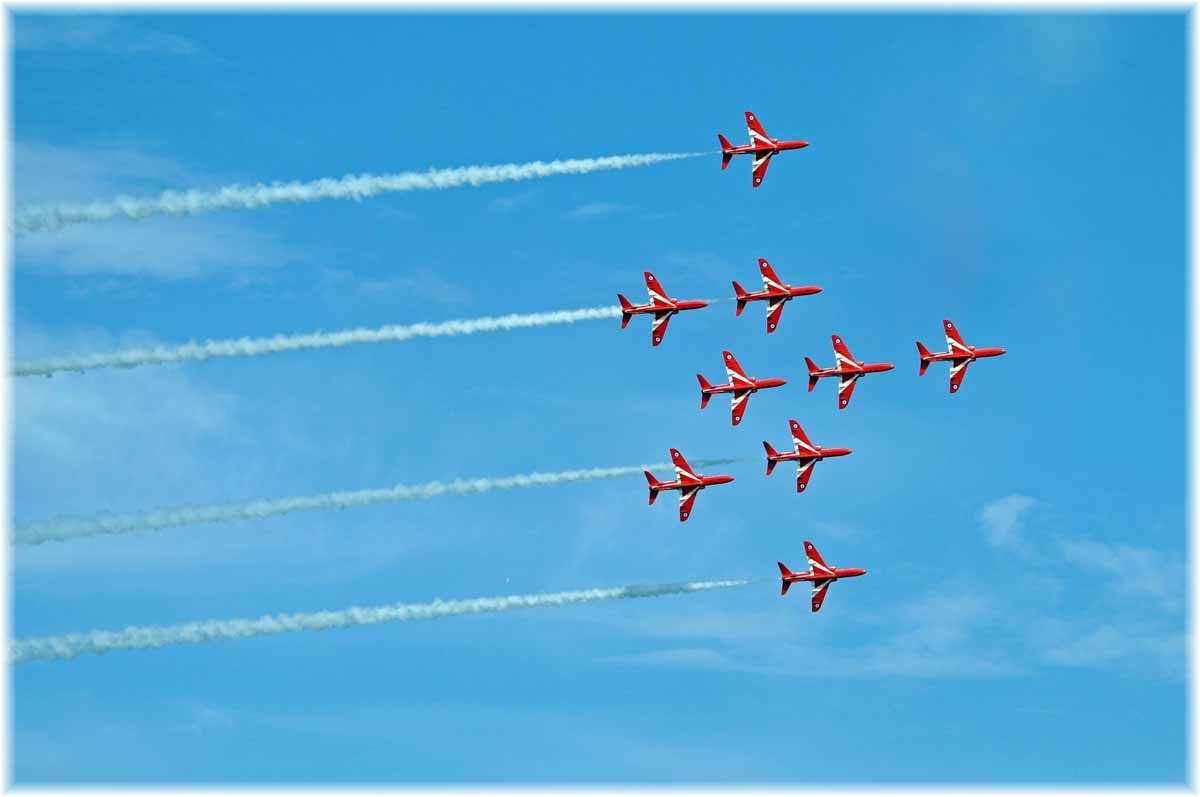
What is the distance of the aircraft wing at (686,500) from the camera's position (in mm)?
162500

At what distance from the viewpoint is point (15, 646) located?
133375mm

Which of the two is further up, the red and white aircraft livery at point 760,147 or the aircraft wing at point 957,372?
the red and white aircraft livery at point 760,147

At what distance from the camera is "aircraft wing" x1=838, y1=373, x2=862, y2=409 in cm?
17000

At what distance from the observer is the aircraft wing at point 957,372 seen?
6757 inches

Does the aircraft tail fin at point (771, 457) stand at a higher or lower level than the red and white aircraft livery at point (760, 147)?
lower

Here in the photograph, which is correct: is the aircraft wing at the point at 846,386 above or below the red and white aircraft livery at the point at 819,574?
above

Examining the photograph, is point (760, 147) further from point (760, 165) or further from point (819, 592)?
point (819, 592)

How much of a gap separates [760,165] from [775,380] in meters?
13.8

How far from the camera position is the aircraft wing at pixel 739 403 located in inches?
6545

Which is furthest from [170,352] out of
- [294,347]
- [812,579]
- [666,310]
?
[812,579]

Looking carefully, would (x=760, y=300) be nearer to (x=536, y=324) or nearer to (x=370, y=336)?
(x=536, y=324)

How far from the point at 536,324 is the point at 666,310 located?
9.83 meters

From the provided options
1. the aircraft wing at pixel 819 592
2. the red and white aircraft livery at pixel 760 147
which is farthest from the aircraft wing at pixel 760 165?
the aircraft wing at pixel 819 592

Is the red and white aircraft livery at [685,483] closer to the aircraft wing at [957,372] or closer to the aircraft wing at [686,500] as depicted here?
the aircraft wing at [686,500]
